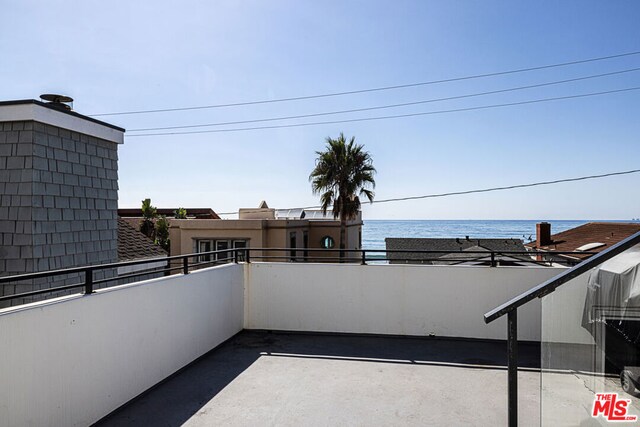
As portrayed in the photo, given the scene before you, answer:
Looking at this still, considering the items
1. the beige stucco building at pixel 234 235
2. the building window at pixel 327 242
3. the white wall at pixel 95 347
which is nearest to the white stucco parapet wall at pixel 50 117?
the white wall at pixel 95 347

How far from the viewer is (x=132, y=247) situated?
6.83 meters

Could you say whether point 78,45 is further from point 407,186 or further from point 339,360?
point 407,186

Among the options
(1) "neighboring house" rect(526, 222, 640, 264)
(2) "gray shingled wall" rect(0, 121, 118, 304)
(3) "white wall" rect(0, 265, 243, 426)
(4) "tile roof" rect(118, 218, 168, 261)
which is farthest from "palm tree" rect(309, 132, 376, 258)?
(2) "gray shingled wall" rect(0, 121, 118, 304)

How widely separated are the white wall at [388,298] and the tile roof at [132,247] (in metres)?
1.86

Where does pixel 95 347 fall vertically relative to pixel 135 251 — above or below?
below

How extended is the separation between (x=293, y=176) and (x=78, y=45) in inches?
573

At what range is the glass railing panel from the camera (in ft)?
5.44

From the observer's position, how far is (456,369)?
4922 millimetres

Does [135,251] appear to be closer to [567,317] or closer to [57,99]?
[57,99]

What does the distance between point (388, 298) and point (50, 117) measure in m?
5.15

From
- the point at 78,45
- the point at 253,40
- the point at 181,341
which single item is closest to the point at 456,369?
the point at 181,341

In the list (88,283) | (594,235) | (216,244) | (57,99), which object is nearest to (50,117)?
(57,99)

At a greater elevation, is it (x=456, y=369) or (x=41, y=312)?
(x=41, y=312)

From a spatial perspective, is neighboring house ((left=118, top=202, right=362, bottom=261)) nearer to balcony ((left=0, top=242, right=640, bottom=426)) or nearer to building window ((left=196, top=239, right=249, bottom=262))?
building window ((left=196, top=239, right=249, bottom=262))
